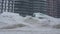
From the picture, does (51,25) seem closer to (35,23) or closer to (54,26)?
(54,26)

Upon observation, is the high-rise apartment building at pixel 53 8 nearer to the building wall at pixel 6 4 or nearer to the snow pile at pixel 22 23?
the building wall at pixel 6 4

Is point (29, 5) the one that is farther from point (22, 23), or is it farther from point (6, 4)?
point (22, 23)

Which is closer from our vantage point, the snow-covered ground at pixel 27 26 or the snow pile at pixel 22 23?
the snow-covered ground at pixel 27 26

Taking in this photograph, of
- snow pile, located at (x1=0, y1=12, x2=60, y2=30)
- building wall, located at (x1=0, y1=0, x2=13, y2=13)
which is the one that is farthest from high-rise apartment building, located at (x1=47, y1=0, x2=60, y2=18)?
snow pile, located at (x1=0, y1=12, x2=60, y2=30)

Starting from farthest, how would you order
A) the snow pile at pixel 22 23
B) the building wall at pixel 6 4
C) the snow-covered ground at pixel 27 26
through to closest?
the building wall at pixel 6 4 < the snow pile at pixel 22 23 < the snow-covered ground at pixel 27 26

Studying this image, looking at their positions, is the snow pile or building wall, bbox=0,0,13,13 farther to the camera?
building wall, bbox=0,0,13,13

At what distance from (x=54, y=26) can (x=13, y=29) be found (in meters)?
0.65

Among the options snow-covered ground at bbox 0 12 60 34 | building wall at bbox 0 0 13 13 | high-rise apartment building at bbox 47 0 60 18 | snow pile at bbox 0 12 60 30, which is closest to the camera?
snow-covered ground at bbox 0 12 60 34

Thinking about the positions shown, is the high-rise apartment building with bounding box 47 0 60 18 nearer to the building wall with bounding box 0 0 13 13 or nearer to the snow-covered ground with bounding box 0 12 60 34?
the building wall with bounding box 0 0 13 13

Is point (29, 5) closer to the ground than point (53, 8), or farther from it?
farther from it

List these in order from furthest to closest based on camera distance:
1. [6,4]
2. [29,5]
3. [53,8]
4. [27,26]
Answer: [53,8] → [29,5] → [6,4] → [27,26]

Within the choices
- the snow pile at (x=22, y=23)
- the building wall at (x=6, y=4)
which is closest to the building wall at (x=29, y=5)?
the building wall at (x=6, y=4)

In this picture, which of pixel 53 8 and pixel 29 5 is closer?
pixel 29 5

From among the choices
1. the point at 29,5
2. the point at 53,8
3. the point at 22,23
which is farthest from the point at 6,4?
the point at 22,23
